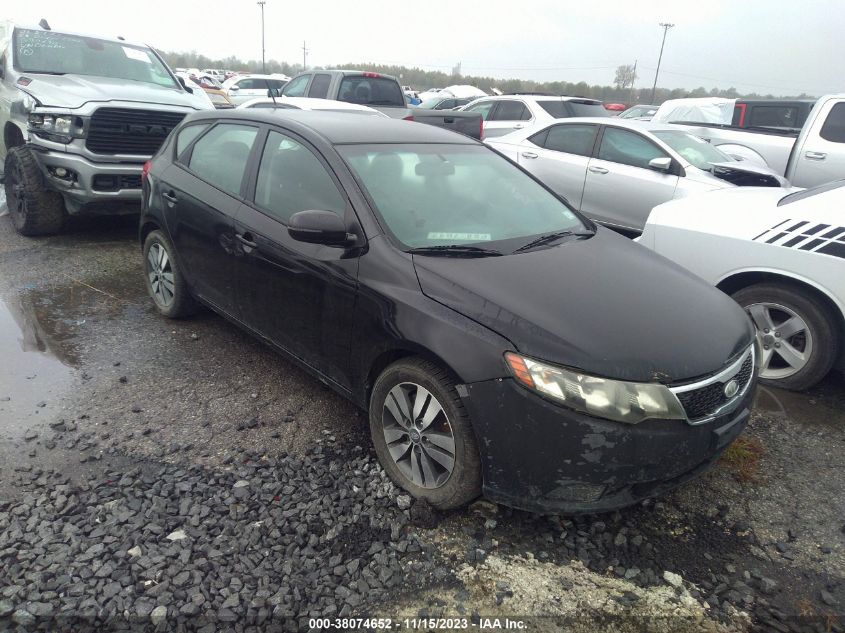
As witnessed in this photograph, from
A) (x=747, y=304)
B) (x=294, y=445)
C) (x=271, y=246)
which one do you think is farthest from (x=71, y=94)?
(x=747, y=304)

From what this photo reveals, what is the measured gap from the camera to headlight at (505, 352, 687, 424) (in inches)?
90.0

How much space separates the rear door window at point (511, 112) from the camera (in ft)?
35.8

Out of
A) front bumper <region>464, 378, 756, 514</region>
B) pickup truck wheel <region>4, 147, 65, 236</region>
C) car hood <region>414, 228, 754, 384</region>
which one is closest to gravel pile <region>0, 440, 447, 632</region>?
front bumper <region>464, 378, 756, 514</region>

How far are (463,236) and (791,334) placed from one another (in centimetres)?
232

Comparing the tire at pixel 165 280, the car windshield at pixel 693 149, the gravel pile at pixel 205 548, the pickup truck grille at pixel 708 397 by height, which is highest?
the car windshield at pixel 693 149

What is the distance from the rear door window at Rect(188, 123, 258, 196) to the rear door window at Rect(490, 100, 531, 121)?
25.6 ft

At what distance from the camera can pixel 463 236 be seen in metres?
3.05

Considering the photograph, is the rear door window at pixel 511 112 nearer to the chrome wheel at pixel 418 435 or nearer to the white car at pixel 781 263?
the white car at pixel 781 263

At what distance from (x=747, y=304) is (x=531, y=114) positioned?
766 cm

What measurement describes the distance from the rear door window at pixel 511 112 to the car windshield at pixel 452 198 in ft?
25.1

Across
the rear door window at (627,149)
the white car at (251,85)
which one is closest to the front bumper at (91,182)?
the rear door window at (627,149)

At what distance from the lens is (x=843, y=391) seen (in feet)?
13.2

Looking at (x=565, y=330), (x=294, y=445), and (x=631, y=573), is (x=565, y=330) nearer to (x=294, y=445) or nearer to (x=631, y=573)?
(x=631, y=573)

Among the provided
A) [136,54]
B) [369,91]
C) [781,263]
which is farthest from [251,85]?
[781,263]
